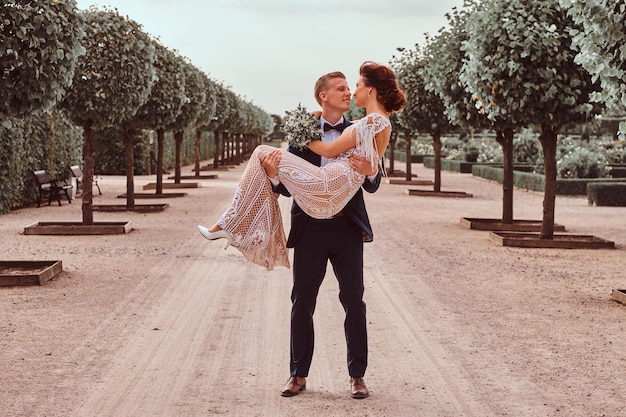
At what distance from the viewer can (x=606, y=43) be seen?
29.9ft

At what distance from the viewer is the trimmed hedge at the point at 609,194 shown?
2455 cm

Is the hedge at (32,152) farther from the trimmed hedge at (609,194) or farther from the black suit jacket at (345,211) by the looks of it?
the trimmed hedge at (609,194)

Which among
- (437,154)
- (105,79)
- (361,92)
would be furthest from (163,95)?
(361,92)

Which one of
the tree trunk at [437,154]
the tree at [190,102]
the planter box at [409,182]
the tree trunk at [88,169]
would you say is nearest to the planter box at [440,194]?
the tree trunk at [437,154]

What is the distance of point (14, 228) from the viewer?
1747 centimetres

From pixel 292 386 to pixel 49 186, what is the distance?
17992 millimetres

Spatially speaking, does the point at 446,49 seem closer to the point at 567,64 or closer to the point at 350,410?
the point at 567,64

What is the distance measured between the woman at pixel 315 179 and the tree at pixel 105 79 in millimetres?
10323

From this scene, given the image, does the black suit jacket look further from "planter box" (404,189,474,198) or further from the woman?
"planter box" (404,189,474,198)

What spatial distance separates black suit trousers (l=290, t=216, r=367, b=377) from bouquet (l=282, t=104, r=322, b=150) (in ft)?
1.66

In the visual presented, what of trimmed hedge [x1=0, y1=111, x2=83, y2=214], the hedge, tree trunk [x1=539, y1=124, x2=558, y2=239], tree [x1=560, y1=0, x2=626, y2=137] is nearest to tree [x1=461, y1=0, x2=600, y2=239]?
tree trunk [x1=539, y1=124, x2=558, y2=239]

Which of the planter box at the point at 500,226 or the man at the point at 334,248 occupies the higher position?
the man at the point at 334,248

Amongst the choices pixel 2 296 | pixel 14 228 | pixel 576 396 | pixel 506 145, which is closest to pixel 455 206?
pixel 506 145

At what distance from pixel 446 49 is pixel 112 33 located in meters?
6.17
